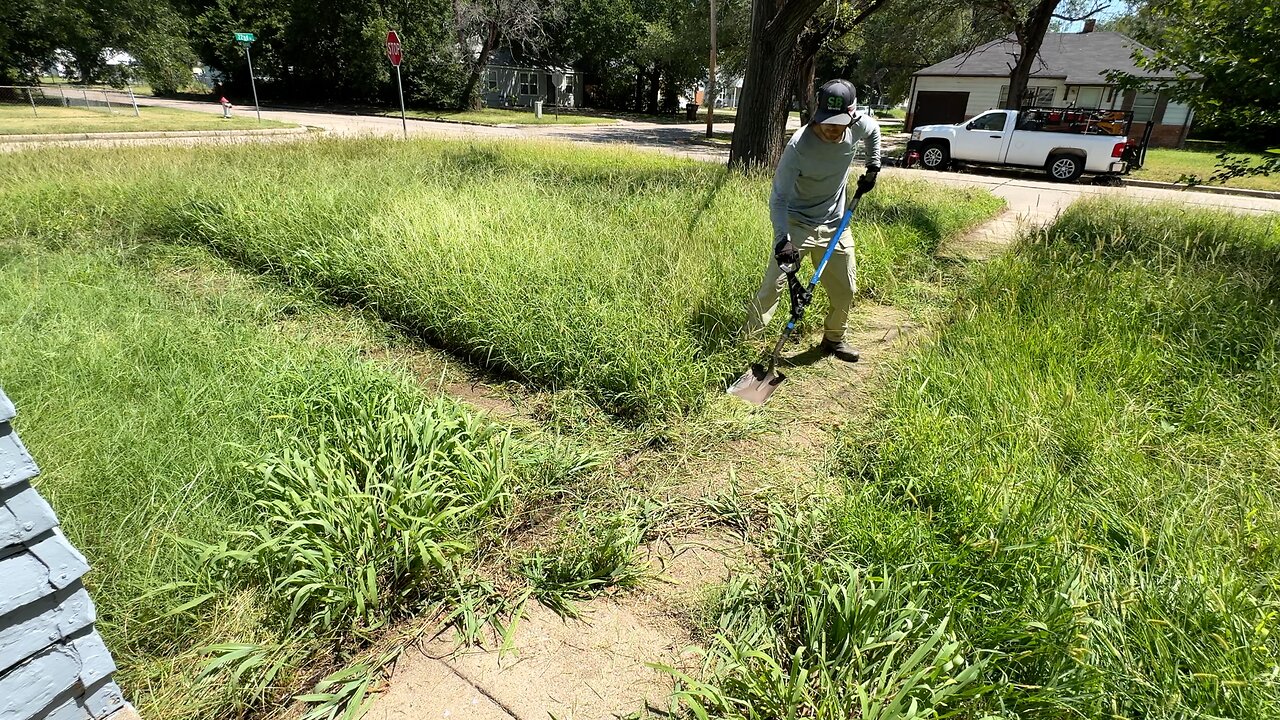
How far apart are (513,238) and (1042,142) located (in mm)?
15864

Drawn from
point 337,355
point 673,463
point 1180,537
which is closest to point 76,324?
point 337,355

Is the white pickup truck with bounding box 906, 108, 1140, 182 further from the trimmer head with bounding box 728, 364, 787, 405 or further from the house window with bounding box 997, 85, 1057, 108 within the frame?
the trimmer head with bounding box 728, 364, 787, 405

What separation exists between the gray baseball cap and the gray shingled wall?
12.9ft

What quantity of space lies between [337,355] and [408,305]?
3.67 ft

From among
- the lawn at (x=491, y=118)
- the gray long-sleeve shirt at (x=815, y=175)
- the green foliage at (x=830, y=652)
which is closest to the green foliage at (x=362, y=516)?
the green foliage at (x=830, y=652)

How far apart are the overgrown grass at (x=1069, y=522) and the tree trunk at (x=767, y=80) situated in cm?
606

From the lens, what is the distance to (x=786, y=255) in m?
4.05

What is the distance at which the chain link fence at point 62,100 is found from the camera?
2205 centimetres

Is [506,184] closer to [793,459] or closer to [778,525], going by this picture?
[793,459]

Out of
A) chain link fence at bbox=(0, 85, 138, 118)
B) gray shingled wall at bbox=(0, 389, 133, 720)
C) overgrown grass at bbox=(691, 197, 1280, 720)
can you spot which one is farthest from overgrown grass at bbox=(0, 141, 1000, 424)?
chain link fence at bbox=(0, 85, 138, 118)

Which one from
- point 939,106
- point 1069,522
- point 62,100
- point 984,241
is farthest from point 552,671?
point 62,100

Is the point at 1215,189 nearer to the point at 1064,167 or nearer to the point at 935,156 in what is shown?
the point at 1064,167

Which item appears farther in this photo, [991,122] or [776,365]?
[991,122]

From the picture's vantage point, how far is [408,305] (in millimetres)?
4867
